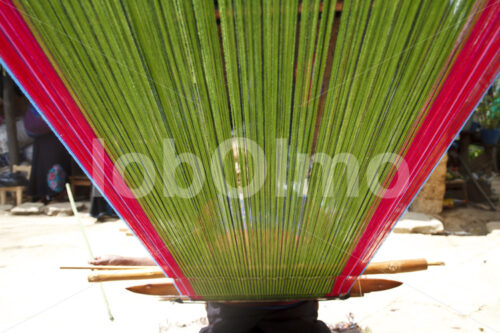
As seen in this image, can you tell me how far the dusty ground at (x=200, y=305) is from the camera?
2.08 metres

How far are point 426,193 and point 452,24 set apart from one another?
5.33m

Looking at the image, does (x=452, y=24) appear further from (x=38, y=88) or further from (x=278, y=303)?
(x=278, y=303)

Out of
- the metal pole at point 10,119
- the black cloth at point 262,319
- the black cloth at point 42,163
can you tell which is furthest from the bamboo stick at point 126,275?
the metal pole at point 10,119

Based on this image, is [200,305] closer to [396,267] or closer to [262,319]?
[262,319]

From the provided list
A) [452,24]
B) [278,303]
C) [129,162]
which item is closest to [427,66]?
[452,24]

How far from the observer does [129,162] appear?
832 mm

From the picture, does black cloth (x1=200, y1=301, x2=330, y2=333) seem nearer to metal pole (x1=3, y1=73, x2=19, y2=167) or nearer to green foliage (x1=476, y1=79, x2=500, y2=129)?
metal pole (x1=3, y1=73, x2=19, y2=167)

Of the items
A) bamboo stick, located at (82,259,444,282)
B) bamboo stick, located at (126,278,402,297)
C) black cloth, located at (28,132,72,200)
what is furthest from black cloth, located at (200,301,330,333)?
black cloth, located at (28,132,72,200)

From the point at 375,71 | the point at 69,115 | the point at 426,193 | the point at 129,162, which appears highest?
the point at 375,71

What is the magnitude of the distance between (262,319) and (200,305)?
4.21 feet

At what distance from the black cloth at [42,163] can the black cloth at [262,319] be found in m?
7.27

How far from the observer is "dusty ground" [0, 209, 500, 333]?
208 cm

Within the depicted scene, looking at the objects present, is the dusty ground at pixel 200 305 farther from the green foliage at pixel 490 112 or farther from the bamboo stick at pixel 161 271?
the green foliage at pixel 490 112

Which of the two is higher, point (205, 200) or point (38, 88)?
point (38, 88)
